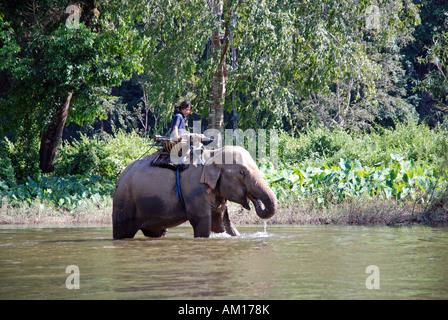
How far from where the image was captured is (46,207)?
1639 cm

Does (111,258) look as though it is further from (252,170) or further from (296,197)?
(296,197)

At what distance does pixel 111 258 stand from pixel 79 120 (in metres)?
13.2

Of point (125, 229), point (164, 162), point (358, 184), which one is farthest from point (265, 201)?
point (358, 184)

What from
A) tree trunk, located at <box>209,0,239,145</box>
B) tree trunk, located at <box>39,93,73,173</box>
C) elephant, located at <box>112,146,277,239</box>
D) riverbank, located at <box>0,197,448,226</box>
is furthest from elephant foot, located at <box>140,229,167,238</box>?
tree trunk, located at <box>39,93,73,173</box>

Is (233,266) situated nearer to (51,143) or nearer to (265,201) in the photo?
(265,201)

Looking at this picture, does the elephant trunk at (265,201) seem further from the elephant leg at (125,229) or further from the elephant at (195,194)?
the elephant leg at (125,229)

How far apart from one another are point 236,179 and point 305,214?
4.24m

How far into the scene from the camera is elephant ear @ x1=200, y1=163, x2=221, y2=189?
10352mm

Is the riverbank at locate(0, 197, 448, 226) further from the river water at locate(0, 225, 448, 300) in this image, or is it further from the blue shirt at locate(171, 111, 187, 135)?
the blue shirt at locate(171, 111, 187, 135)

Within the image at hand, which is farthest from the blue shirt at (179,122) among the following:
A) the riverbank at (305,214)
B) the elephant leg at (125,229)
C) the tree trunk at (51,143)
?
the tree trunk at (51,143)

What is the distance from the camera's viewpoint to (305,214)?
14383 mm

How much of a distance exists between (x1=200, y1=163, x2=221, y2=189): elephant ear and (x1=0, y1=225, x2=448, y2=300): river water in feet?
2.99
